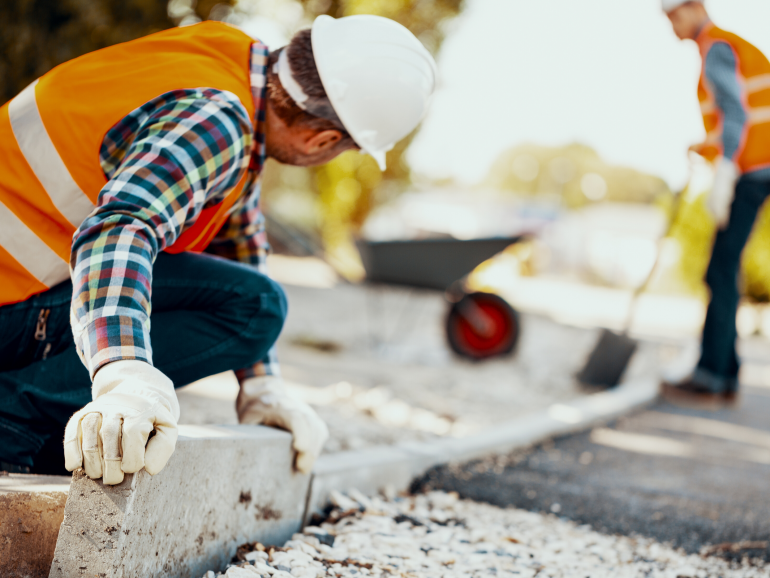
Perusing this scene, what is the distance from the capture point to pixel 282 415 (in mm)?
1752

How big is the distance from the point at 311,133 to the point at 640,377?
4.53 m

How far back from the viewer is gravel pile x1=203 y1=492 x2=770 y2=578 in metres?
1.54

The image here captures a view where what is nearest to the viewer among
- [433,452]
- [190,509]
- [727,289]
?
[190,509]

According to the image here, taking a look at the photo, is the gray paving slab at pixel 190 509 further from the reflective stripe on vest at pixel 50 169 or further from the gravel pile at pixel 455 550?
the reflective stripe on vest at pixel 50 169

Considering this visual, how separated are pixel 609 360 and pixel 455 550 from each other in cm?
335

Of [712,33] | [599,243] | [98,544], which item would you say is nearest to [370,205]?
[712,33]

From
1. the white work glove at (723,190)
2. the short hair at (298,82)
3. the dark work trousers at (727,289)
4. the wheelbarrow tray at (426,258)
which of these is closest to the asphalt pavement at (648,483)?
the dark work trousers at (727,289)

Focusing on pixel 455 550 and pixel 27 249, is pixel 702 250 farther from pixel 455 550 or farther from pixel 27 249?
pixel 27 249

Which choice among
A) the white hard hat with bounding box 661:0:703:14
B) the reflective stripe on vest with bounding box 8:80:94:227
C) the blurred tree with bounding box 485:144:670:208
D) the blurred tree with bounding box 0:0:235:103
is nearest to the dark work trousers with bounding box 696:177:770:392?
the white hard hat with bounding box 661:0:703:14

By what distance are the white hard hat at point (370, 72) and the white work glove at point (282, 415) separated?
723 mm

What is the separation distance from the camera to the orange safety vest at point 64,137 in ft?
4.48

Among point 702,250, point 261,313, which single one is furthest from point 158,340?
point 702,250

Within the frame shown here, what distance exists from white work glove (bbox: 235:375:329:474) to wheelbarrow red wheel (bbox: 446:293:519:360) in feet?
12.0

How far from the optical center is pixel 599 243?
40.2 metres
